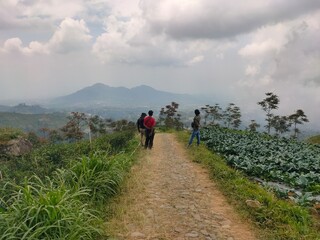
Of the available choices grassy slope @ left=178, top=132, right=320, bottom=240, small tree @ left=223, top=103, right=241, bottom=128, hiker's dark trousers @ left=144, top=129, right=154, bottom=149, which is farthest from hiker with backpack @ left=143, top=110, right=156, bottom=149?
small tree @ left=223, top=103, right=241, bottom=128

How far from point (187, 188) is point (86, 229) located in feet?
17.3

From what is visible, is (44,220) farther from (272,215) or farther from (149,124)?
(149,124)

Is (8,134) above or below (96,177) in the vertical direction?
below

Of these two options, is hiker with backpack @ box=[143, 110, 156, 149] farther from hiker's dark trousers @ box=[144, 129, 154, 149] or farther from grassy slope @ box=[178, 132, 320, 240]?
grassy slope @ box=[178, 132, 320, 240]

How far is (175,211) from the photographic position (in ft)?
27.9

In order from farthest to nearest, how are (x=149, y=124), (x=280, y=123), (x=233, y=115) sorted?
(x=233, y=115) < (x=280, y=123) < (x=149, y=124)

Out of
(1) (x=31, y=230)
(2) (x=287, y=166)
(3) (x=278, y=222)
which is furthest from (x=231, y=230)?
(2) (x=287, y=166)

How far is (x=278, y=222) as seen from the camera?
7.50 meters

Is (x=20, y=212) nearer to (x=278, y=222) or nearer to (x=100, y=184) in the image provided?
(x=100, y=184)

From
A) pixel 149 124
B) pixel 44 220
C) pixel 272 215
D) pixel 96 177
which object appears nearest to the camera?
pixel 44 220

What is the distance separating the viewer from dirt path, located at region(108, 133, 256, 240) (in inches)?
282

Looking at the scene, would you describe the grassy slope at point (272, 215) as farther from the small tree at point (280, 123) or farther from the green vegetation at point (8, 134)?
the small tree at point (280, 123)

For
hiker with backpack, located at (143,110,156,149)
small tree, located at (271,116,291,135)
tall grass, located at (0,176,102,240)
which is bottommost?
small tree, located at (271,116,291,135)

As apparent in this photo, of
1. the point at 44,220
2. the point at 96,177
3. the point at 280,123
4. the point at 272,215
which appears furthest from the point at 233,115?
the point at 44,220
